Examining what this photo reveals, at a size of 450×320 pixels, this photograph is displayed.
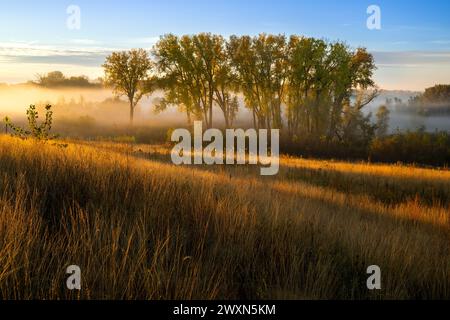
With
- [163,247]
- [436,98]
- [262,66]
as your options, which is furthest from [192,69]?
[436,98]

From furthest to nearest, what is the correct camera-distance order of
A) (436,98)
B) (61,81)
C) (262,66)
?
(436,98) < (61,81) < (262,66)

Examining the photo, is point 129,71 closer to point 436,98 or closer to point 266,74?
point 266,74

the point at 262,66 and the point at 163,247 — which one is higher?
the point at 262,66

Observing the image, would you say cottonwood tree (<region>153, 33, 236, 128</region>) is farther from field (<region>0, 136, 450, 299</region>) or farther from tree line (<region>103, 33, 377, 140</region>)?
field (<region>0, 136, 450, 299</region>)

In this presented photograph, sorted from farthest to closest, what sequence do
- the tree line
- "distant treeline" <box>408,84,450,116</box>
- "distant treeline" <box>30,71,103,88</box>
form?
"distant treeline" <box>408,84,450,116</box> → "distant treeline" <box>30,71,103,88</box> → the tree line

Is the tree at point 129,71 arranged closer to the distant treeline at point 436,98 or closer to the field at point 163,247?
the field at point 163,247

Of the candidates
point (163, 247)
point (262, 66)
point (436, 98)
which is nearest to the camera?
point (163, 247)

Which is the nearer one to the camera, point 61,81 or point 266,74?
point 266,74

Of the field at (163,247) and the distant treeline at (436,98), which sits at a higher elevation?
the distant treeline at (436,98)

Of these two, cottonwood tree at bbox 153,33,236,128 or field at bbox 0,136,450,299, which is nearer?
field at bbox 0,136,450,299

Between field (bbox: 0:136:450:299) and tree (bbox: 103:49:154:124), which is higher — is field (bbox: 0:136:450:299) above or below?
below

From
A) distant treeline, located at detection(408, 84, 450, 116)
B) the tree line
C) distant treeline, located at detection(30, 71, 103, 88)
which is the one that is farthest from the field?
distant treeline, located at detection(408, 84, 450, 116)

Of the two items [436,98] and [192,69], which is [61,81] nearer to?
[192,69]

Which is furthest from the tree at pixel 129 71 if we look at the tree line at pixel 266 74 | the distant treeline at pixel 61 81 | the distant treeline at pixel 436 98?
the distant treeline at pixel 436 98
